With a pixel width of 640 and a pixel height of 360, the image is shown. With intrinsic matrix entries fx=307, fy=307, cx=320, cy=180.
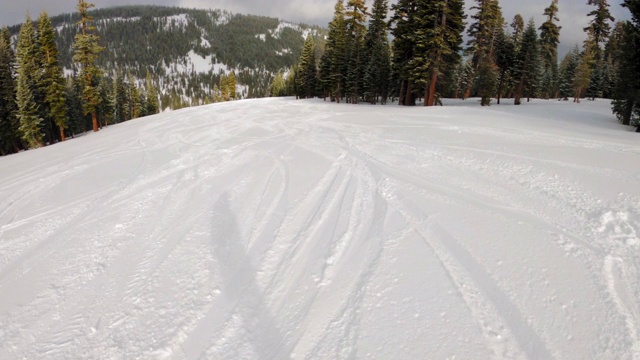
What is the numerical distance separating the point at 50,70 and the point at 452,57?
36.9 metres

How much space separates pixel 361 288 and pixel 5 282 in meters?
5.28

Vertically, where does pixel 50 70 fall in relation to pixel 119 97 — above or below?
above

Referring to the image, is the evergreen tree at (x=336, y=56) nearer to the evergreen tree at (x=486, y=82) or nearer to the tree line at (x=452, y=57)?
the tree line at (x=452, y=57)

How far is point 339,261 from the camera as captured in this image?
14.5ft

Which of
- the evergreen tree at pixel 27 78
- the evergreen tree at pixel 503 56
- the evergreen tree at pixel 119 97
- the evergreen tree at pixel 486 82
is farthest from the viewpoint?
the evergreen tree at pixel 119 97

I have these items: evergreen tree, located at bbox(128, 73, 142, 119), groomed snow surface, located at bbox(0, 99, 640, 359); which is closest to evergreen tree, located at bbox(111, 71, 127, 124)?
evergreen tree, located at bbox(128, 73, 142, 119)

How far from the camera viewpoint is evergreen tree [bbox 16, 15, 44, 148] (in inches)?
1180

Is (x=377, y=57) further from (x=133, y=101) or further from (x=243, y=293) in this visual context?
(x=133, y=101)

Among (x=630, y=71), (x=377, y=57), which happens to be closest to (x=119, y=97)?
(x=377, y=57)

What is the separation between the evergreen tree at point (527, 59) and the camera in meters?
32.3

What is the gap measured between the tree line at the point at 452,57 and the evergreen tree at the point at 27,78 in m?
32.0

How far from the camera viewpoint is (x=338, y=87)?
40.7 m

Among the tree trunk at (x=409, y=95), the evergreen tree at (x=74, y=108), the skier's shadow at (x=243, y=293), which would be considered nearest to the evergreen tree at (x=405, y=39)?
the tree trunk at (x=409, y=95)

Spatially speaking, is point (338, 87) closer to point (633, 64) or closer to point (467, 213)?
point (633, 64)
